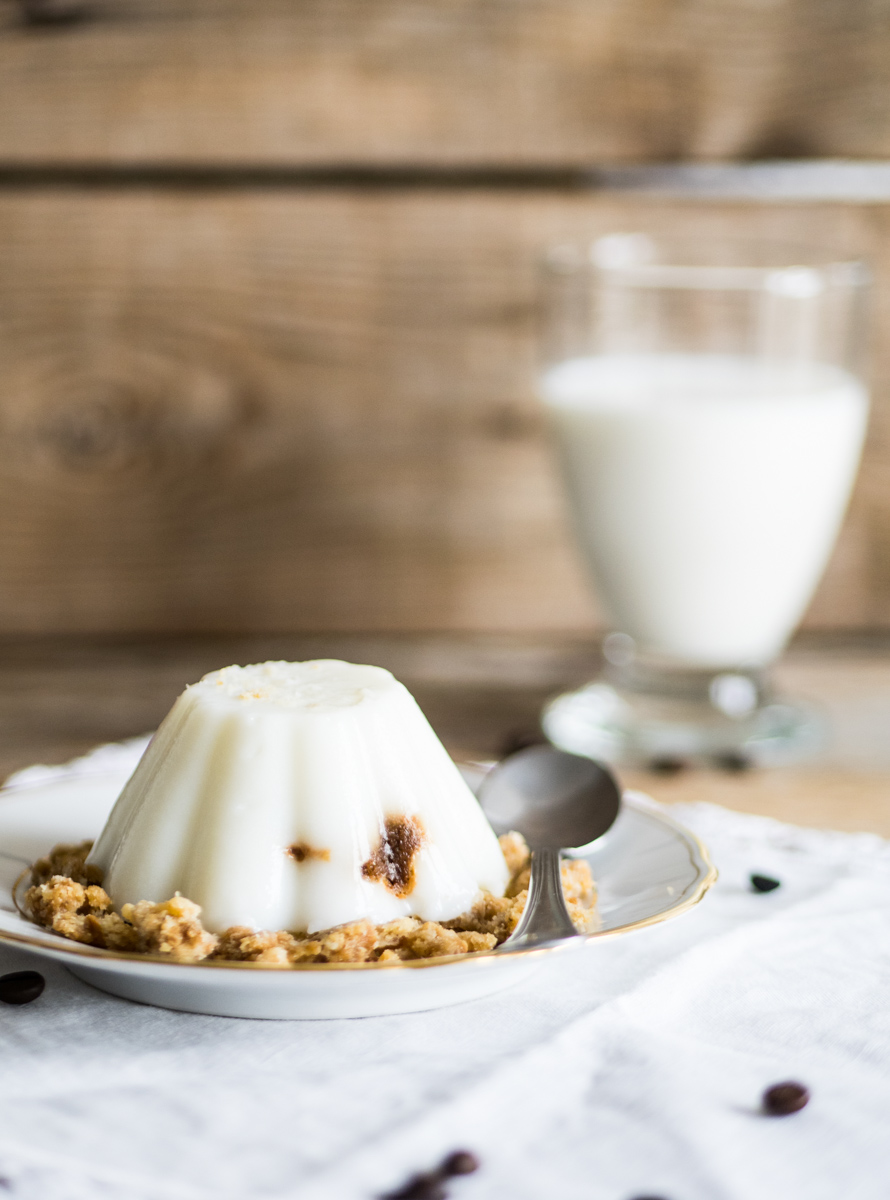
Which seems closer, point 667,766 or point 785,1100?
point 785,1100

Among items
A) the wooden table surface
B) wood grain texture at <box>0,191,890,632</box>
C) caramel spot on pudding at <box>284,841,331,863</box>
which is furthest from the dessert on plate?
wood grain texture at <box>0,191,890,632</box>

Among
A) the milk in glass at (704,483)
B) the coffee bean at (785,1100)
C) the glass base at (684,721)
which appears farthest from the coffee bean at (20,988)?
the milk in glass at (704,483)

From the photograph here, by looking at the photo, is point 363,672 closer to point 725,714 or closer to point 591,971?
point 591,971

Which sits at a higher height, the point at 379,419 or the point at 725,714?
the point at 379,419

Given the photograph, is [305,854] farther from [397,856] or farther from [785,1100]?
[785,1100]

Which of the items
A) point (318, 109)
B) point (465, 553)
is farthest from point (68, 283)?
point (465, 553)

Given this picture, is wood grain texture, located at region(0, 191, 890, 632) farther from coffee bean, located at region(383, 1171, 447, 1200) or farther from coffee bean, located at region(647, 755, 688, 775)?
coffee bean, located at region(383, 1171, 447, 1200)

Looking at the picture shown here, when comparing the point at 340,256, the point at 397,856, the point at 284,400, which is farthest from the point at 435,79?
the point at 397,856
